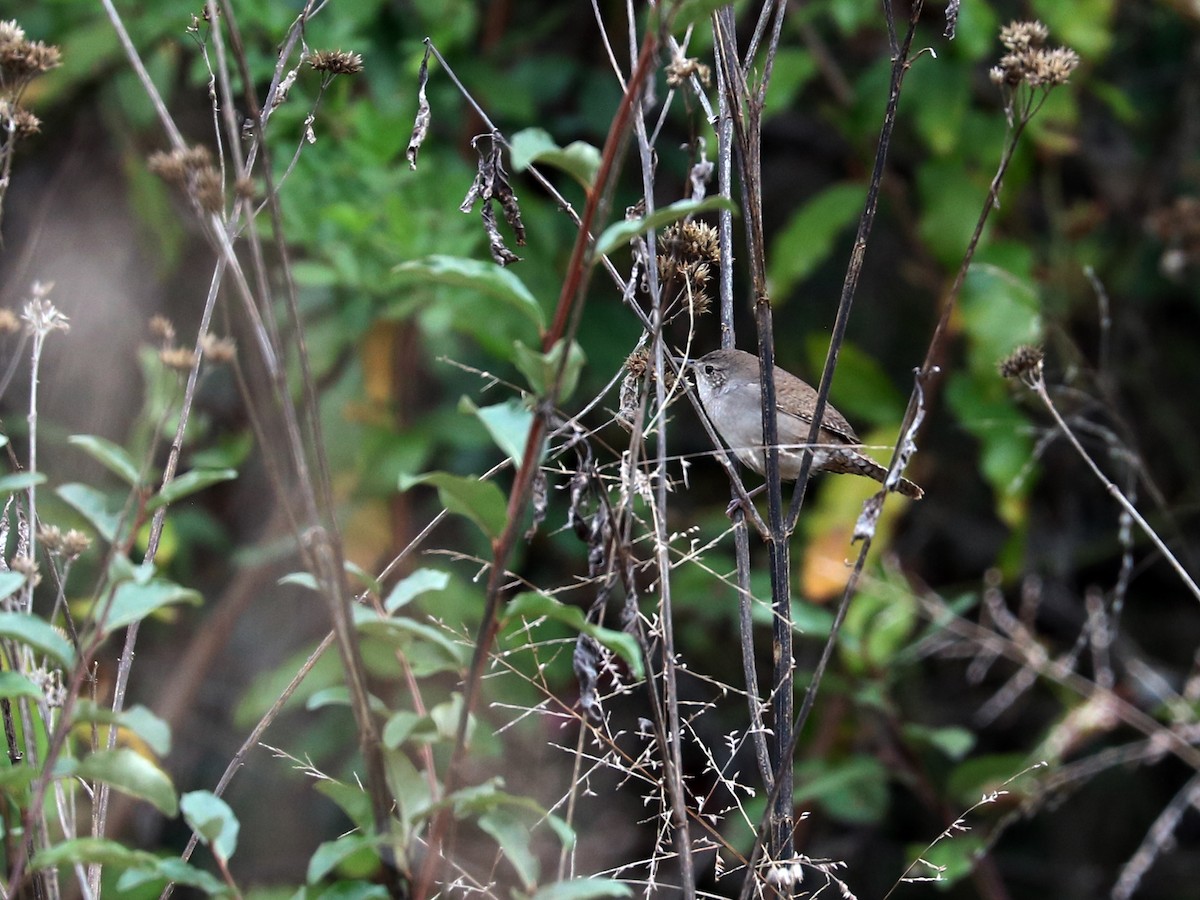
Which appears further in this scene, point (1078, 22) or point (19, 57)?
point (1078, 22)

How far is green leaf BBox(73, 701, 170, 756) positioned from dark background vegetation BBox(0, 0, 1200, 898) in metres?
2.41

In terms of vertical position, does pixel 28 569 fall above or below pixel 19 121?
below

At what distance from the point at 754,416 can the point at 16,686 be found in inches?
102

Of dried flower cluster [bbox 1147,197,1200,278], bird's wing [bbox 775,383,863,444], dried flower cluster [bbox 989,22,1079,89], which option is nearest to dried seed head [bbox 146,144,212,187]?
dried flower cluster [bbox 989,22,1079,89]

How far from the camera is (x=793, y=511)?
7.02 ft

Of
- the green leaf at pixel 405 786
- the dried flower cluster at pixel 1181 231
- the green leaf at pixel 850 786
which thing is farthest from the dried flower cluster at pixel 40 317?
the dried flower cluster at pixel 1181 231

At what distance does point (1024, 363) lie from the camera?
2.44 metres

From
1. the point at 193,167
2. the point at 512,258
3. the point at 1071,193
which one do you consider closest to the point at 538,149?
the point at 193,167

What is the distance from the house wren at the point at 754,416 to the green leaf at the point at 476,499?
6.30 ft

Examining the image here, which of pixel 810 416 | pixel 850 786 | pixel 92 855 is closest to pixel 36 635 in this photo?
pixel 92 855

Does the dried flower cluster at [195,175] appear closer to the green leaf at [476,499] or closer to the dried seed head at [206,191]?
the dried seed head at [206,191]

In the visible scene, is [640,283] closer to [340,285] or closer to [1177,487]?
[340,285]

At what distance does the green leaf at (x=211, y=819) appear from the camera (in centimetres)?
137

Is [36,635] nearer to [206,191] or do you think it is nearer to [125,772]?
[125,772]
